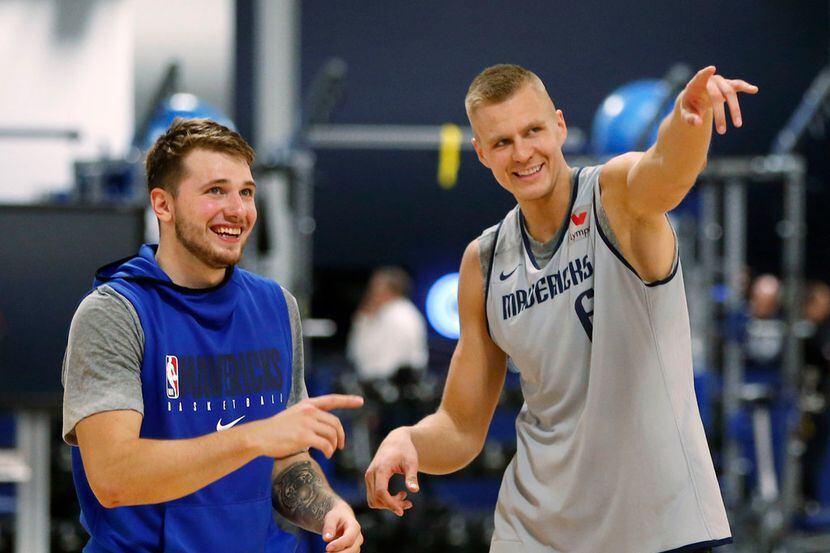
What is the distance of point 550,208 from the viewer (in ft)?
9.23

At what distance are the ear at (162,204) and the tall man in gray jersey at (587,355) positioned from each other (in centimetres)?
77

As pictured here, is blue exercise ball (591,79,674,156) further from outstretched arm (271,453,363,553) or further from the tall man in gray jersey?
outstretched arm (271,453,363,553)

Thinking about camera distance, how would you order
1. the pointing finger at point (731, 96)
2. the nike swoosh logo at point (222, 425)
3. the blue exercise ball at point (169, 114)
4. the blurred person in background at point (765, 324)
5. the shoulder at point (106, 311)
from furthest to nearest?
the blurred person in background at point (765, 324), the blue exercise ball at point (169, 114), the nike swoosh logo at point (222, 425), the shoulder at point (106, 311), the pointing finger at point (731, 96)

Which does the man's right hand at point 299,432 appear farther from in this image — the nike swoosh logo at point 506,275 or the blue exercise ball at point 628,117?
the blue exercise ball at point 628,117

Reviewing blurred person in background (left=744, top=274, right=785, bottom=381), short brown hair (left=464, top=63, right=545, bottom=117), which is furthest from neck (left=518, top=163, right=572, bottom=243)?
blurred person in background (left=744, top=274, right=785, bottom=381)

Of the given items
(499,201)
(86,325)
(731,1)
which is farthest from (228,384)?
(731,1)

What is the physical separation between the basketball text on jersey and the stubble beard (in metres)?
0.70

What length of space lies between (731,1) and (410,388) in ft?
24.5

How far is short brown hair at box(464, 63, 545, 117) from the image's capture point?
2777 millimetres

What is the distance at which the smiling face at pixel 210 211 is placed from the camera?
2549mm

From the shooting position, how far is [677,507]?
2.62 metres

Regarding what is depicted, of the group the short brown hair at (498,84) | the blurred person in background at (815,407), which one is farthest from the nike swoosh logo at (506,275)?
the blurred person in background at (815,407)

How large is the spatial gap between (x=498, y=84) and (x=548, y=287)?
507mm

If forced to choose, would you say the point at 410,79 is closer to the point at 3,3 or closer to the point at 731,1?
the point at 731,1
